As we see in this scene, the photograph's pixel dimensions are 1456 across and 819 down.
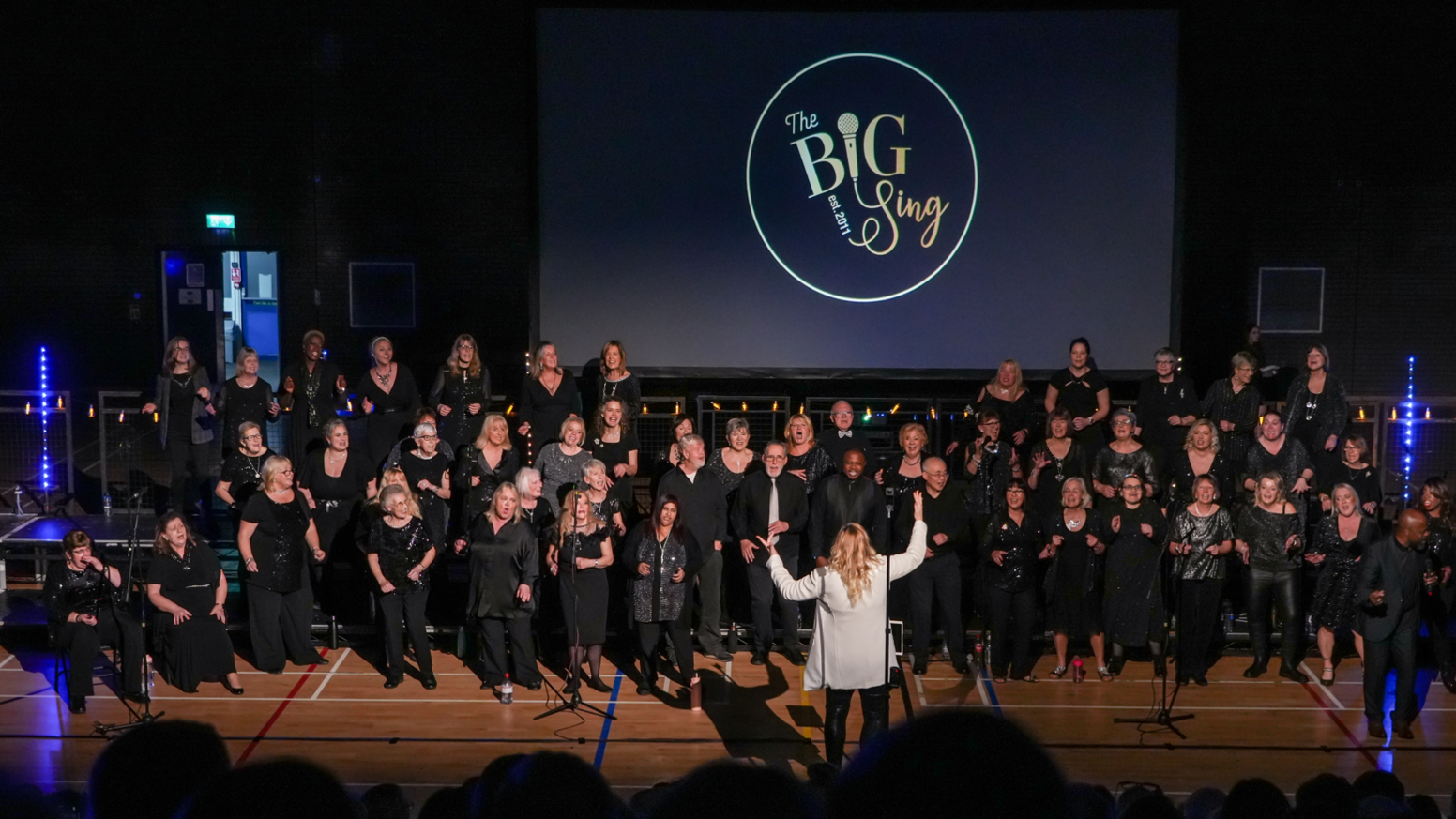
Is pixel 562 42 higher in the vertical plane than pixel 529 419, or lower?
higher

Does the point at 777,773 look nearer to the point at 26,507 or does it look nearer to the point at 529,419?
the point at 529,419

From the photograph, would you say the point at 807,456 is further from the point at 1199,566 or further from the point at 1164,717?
the point at 1164,717

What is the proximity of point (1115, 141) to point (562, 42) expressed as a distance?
187 inches

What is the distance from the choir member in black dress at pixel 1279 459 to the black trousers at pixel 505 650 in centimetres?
494

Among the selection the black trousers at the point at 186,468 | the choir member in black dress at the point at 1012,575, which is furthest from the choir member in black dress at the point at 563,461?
the black trousers at the point at 186,468

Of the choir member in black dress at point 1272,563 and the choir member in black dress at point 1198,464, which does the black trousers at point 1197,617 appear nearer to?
the choir member in black dress at point 1272,563

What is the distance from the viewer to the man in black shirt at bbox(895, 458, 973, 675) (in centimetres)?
892

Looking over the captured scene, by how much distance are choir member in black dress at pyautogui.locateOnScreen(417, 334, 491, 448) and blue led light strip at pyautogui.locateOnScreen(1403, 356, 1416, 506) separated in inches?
284

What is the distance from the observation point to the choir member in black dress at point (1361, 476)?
9.19 metres

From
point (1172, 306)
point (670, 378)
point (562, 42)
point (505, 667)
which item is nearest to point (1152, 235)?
point (1172, 306)

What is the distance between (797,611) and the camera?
9.22 meters

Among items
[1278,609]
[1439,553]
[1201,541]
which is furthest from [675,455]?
[1439,553]

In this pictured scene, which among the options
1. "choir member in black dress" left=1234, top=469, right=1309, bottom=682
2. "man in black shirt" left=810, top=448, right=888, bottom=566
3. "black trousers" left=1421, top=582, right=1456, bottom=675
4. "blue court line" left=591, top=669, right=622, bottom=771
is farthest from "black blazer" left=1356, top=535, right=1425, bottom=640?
"blue court line" left=591, top=669, right=622, bottom=771

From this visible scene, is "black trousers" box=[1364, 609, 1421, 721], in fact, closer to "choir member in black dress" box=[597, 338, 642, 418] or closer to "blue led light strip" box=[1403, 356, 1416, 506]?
"blue led light strip" box=[1403, 356, 1416, 506]
